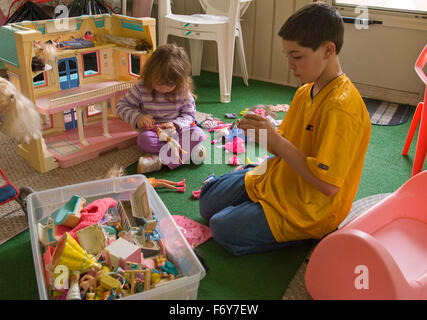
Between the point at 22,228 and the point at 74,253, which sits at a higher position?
the point at 74,253

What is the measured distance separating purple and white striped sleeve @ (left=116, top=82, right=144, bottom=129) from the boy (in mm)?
604

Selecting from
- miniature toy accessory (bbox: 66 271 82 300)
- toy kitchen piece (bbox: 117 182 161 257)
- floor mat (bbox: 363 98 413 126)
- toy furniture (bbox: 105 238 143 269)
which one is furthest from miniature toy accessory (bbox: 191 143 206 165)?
floor mat (bbox: 363 98 413 126)

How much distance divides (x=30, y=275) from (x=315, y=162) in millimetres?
813

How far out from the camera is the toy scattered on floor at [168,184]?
5.15ft

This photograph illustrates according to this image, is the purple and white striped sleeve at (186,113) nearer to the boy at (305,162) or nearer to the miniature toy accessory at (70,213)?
the boy at (305,162)


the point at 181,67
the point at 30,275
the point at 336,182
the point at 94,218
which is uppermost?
the point at 181,67

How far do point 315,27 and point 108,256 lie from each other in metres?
0.76

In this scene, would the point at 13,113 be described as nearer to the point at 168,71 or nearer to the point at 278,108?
the point at 168,71

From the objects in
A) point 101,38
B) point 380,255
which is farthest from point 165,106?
point 380,255

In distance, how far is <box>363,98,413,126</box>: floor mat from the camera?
2.26m

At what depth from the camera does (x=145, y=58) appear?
1.94m

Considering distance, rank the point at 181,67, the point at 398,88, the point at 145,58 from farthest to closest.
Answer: the point at 398,88 → the point at 145,58 → the point at 181,67
